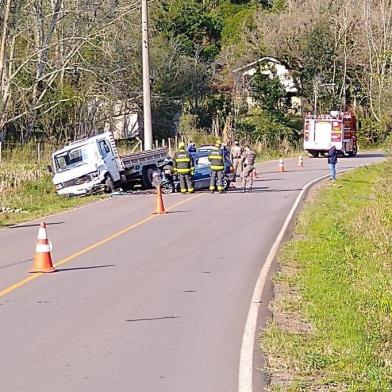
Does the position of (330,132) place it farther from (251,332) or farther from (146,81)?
(251,332)

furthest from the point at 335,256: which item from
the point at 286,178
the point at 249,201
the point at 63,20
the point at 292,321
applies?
the point at 63,20

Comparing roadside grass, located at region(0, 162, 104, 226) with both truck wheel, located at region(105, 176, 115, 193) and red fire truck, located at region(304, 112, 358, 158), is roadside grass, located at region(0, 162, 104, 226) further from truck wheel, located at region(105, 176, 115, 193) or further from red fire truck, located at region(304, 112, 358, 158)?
red fire truck, located at region(304, 112, 358, 158)

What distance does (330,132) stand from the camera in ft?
180

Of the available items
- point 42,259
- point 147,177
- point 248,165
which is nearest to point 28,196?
point 147,177

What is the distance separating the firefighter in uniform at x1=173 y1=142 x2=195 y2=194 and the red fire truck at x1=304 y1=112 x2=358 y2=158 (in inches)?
1016

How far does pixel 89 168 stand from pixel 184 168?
3842 millimetres

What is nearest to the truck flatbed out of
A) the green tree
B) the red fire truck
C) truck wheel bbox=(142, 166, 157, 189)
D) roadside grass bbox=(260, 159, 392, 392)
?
truck wheel bbox=(142, 166, 157, 189)

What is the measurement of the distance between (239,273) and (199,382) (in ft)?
19.8

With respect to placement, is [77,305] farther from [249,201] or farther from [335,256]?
[249,201]

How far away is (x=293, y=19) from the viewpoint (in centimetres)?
6862

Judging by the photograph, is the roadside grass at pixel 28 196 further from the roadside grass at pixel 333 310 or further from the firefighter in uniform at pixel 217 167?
the roadside grass at pixel 333 310

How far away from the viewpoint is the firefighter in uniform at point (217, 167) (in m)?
29.2

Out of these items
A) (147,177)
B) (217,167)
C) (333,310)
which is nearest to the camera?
(333,310)

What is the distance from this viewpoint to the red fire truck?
54.8 m
